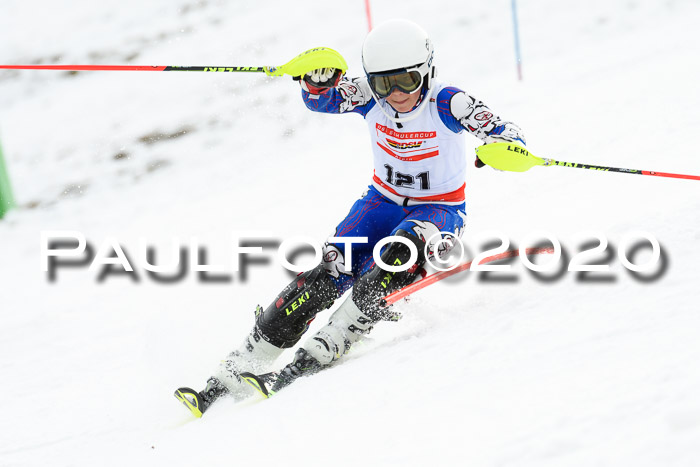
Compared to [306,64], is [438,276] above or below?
below

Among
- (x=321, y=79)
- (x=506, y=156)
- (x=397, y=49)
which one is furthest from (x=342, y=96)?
(x=506, y=156)

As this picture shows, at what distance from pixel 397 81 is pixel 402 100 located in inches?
4.8

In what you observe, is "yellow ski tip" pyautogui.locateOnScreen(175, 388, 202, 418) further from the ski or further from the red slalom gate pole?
the red slalom gate pole

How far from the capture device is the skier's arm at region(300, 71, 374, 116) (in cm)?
358

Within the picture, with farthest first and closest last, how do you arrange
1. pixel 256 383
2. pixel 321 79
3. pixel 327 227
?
pixel 327 227 → pixel 321 79 → pixel 256 383

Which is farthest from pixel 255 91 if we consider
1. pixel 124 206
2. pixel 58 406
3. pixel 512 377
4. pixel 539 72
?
pixel 512 377

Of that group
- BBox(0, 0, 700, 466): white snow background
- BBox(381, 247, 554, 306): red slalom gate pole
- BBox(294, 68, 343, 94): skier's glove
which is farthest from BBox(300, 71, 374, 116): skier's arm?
BBox(0, 0, 700, 466): white snow background

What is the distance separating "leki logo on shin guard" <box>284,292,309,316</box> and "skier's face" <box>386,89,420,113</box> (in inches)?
39.6

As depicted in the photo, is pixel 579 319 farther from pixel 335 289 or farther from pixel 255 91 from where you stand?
pixel 255 91

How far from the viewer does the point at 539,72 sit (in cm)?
783

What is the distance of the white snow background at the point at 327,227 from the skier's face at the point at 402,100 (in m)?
0.95

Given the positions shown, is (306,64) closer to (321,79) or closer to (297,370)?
(321,79)

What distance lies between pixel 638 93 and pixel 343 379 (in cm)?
505

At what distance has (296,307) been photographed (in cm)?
339
